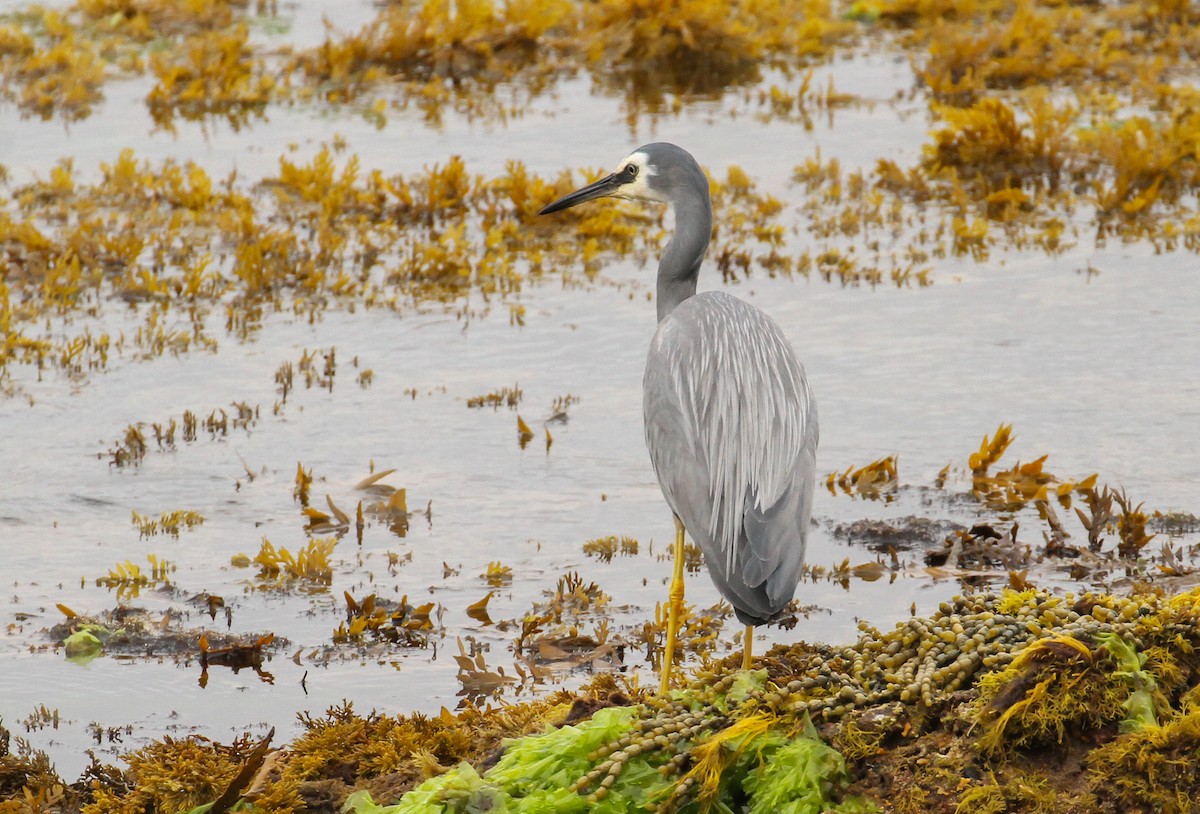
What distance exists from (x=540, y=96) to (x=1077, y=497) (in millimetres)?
10431

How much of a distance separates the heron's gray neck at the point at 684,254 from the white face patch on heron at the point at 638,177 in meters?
0.23

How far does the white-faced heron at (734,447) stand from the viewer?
517 cm

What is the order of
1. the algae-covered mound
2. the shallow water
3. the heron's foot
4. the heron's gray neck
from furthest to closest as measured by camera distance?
the shallow water → the heron's gray neck → the heron's foot → the algae-covered mound

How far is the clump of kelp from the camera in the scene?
4.04 m

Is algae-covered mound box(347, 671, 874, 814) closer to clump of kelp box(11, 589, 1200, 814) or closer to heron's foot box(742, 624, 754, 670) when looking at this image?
clump of kelp box(11, 589, 1200, 814)

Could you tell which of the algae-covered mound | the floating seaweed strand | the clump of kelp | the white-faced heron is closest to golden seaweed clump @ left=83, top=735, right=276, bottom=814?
the clump of kelp

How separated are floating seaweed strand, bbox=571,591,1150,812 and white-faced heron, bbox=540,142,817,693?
50 cm

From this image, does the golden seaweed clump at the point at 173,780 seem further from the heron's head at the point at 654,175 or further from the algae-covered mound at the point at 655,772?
the heron's head at the point at 654,175

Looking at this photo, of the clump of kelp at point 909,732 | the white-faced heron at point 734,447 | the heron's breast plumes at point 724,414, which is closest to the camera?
the clump of kelp at point 909,732

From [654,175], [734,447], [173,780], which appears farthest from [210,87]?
[173,780]

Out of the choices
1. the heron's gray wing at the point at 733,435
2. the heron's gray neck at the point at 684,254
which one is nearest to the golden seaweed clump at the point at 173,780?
the heron's gray wing at the point at 733,435

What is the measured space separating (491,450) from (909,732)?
5561mm

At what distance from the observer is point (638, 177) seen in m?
7.49

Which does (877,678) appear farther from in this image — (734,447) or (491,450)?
(491,450)
